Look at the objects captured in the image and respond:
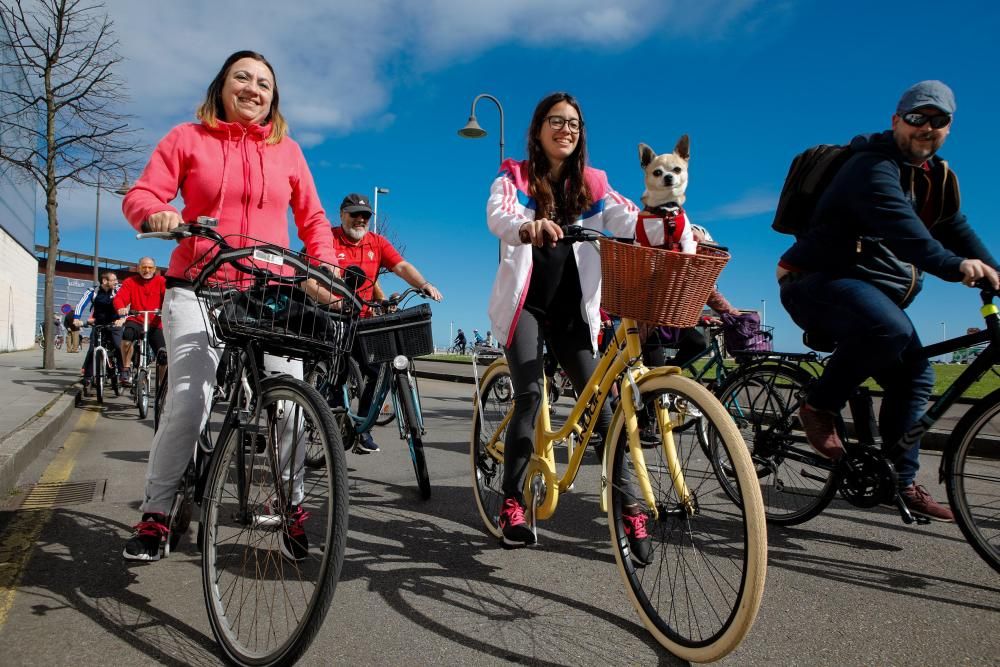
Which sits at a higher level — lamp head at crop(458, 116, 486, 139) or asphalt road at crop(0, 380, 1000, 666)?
lamp head at crop(458, 116, 486, 139)

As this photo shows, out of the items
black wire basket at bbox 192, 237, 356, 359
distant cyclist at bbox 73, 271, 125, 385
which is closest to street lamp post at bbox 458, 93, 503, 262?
distant cyclist at bbox 73, 271, 125, 385

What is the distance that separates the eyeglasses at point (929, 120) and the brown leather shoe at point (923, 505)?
161 centimetres

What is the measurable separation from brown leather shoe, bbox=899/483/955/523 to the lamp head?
16.9 meters

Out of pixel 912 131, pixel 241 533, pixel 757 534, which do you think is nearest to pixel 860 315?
pixel 912 131

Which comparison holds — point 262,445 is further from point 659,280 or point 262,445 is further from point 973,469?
point 973,469

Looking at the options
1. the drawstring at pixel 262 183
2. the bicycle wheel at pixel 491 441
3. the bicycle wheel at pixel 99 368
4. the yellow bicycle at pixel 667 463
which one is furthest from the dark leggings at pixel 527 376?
the bicycle wheel at pixel 99 368

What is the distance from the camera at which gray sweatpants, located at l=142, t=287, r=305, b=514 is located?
2.80 meters

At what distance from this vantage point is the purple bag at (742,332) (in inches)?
243

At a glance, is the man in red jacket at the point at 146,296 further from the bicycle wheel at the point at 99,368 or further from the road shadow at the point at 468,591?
the road shadow at the point at 468,591

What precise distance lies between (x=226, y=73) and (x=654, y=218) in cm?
185

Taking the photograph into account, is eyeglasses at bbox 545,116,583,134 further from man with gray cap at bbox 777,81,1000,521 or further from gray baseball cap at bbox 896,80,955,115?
gray baseball cap at bbox 896,80,955,115

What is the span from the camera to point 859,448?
3.28 metres

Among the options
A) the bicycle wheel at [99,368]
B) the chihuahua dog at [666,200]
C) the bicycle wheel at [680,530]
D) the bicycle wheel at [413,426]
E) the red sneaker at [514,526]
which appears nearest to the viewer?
the bicycle wheel at [680,530]

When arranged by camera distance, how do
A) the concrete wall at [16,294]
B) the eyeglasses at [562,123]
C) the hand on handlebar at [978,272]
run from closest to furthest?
the hand on handlebar at [978,272] → the eyeglasses at [562,123] → the concrete wall at [16,294]
